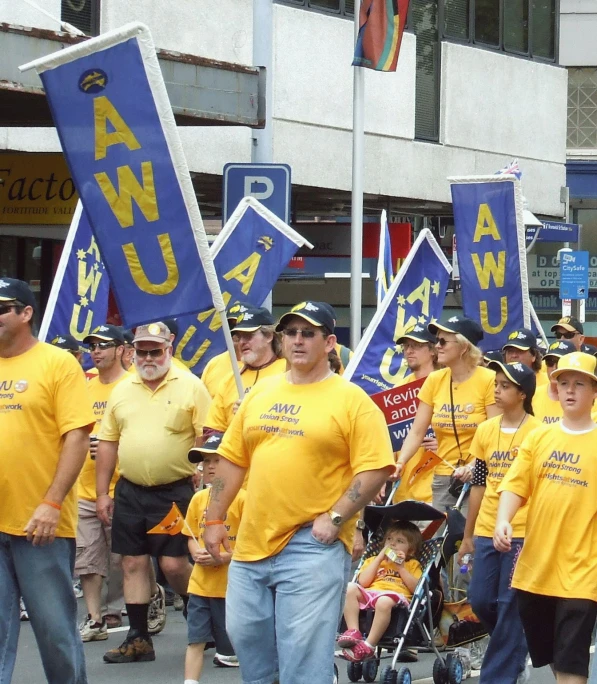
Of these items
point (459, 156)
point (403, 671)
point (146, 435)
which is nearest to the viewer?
point (403, 671)

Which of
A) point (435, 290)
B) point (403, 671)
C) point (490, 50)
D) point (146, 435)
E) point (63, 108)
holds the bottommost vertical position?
point (403, 671)

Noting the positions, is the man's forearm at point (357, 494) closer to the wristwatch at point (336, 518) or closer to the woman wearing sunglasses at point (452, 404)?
the wristwatch at point (336, 518)

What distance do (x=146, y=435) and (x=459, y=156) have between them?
15317 millimetres

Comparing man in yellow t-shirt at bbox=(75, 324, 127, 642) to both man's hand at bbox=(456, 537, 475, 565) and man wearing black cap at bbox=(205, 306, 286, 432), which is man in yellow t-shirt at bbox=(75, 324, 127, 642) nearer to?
man wearing black cap at bbox=(205, 306, 286, 432)

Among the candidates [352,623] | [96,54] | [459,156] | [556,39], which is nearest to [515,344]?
[352,623]

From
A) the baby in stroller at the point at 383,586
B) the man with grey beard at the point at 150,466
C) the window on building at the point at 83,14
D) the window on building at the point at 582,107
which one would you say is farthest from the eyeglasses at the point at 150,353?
the window on building at the point at 582,107

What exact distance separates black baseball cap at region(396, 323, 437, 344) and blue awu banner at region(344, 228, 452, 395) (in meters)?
0.38

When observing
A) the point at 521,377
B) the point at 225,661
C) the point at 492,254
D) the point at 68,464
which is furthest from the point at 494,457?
the point at 492,254

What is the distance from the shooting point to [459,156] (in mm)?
24016

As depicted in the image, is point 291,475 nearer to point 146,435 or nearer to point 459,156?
point 146,435

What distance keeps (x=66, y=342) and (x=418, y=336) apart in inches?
104

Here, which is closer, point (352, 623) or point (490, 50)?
point (352, 623)

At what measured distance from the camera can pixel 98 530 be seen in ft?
34.5

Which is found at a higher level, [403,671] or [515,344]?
[515,344]
